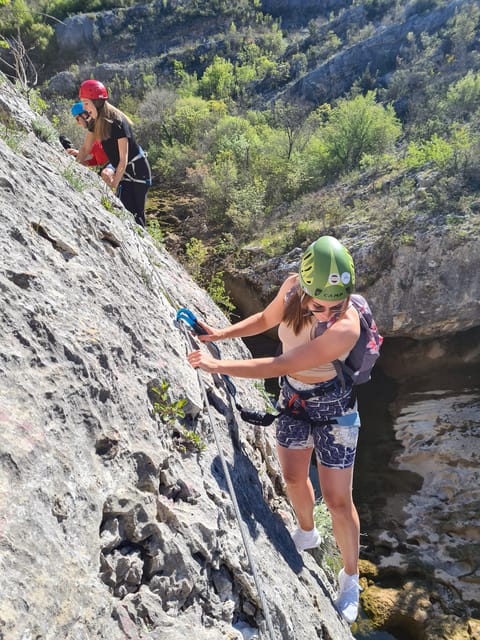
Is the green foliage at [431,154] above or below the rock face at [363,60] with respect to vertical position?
below

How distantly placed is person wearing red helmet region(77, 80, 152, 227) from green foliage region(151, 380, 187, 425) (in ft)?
9.79

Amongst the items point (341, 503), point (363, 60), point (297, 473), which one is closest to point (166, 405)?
point (297, 473)

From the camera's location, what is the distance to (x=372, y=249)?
991 centimetres

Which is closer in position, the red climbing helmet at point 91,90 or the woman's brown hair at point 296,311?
the woman's brown hair at point 296,311

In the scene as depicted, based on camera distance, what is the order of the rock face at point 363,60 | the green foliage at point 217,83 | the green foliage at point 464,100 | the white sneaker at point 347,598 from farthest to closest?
the green foliage at point 217,83
the rock face at point 363,60
the green foliage at point 464,100
the white sneaker at point 347,598

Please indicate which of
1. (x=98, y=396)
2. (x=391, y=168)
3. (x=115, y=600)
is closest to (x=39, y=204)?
(x=98, y=396)

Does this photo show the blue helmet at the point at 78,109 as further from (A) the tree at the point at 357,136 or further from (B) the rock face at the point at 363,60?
(B) the rock face at the point at 363,60

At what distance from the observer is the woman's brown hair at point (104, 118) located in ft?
14.4

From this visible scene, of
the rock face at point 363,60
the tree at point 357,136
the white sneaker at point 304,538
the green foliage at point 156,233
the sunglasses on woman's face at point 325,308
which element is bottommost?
the white sneaker at point 304,538

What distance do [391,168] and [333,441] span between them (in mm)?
11654

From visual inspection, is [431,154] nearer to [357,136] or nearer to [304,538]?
[357,136]

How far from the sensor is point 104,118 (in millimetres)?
4480

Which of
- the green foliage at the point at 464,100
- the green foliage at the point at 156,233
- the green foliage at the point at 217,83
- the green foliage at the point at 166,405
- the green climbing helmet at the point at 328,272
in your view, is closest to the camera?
the green climbing helmet at the point at 328,272

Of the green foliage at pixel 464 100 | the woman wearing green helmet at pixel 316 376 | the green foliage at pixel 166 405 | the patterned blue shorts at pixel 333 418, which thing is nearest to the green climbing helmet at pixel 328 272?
the woman wearing green helmet at pixel 316 376
